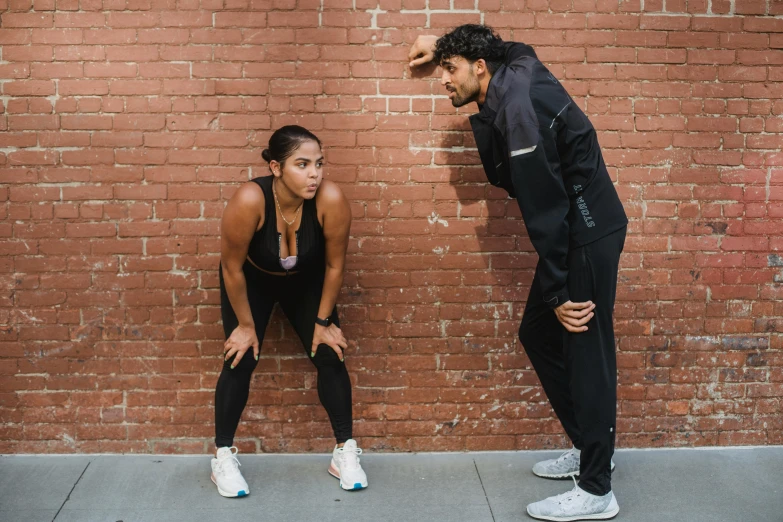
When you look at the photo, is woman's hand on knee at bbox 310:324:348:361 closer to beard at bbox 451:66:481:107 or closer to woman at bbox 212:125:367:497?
woman at bbox 212:125:367:497

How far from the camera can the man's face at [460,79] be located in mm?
3547

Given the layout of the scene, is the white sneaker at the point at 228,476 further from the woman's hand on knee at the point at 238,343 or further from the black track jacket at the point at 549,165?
the black track jacket at the point at 549,165

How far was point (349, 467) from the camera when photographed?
150 inches

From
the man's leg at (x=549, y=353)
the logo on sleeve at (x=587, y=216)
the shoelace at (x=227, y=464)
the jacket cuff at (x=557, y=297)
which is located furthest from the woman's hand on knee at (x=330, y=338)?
the logo on sleeve at (x=587, y=216)

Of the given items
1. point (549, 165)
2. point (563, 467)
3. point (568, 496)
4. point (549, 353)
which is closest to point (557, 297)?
point (549, 353)

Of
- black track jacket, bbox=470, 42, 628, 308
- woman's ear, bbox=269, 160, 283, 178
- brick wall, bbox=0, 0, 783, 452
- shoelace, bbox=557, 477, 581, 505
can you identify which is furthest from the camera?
brick wall, bbox=0, 0, 783, 452

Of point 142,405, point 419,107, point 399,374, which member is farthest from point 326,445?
point 419,107

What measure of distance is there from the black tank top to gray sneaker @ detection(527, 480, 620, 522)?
156cm

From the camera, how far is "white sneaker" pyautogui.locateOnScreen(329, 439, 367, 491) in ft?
12.4

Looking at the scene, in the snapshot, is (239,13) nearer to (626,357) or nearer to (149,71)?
(149,71)

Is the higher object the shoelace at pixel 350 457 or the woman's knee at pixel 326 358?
the woman's knee at pixel 326 358

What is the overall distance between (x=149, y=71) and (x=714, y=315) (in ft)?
10.6

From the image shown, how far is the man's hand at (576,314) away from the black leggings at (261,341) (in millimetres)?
1137

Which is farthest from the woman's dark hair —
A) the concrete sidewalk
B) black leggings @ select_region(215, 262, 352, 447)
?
the concrete sidewalk
